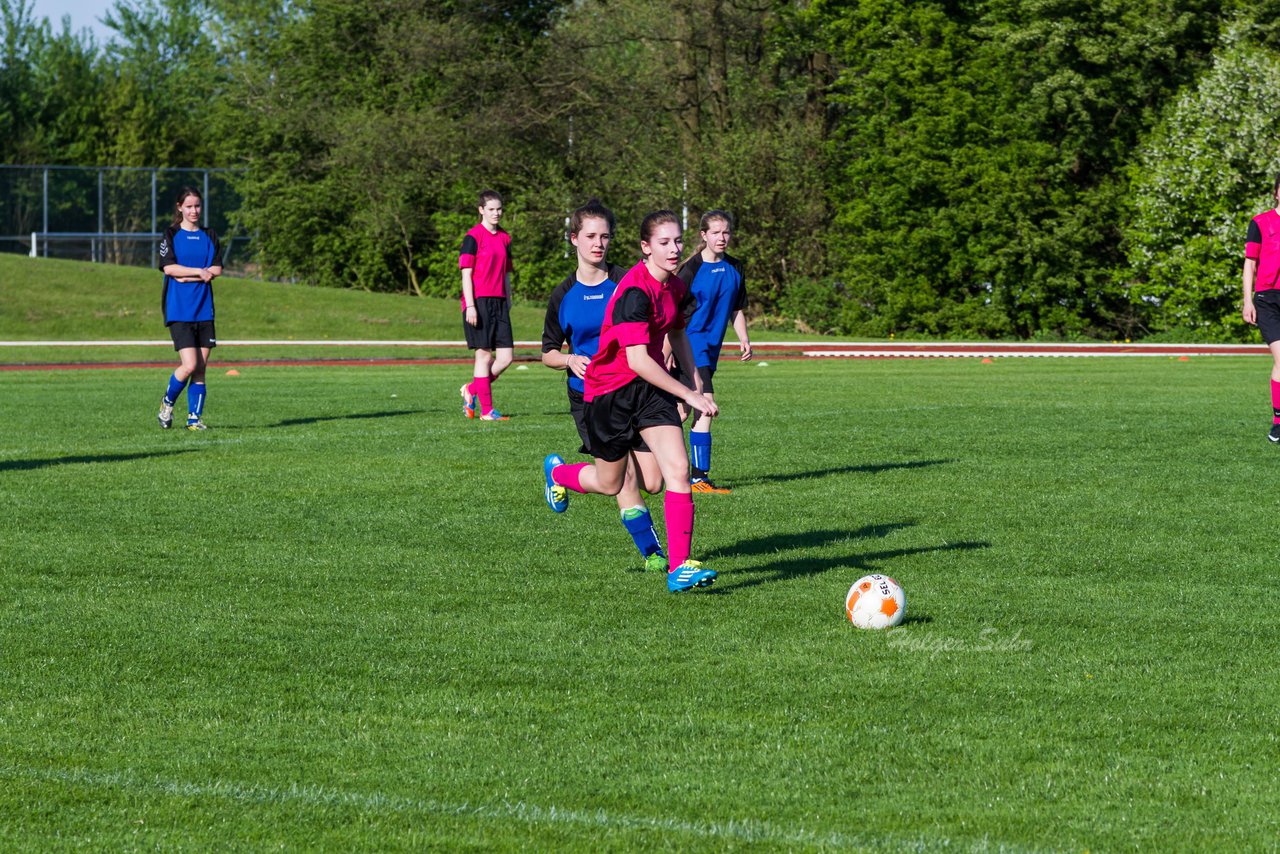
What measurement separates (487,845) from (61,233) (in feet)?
177

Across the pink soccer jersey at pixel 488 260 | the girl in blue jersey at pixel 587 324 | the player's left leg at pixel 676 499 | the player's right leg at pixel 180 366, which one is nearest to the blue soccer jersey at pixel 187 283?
the player's right leg at pixel 180 366

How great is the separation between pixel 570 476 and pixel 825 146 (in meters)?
32.7

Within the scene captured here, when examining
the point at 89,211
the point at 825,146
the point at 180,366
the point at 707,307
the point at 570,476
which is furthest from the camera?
the point at 89,211

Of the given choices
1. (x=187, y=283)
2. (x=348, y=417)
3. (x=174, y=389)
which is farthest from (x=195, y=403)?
(x=348, y=417)

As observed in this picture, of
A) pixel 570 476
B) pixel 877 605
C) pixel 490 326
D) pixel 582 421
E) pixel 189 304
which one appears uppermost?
pixel 189 304

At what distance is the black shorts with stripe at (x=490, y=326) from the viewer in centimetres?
1639

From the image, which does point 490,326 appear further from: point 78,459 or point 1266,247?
point 1266,247

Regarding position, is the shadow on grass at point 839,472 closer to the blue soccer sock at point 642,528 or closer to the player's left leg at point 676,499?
the blue soccer sock at point 642,528

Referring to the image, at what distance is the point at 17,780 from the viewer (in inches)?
183

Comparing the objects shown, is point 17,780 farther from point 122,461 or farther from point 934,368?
point 934,368

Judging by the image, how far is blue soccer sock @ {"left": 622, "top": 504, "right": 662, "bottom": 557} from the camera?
806 centimetres

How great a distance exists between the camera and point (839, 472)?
40.0ft

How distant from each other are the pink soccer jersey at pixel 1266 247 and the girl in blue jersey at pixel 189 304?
363 inches

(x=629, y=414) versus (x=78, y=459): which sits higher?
(x=629, y=414)
